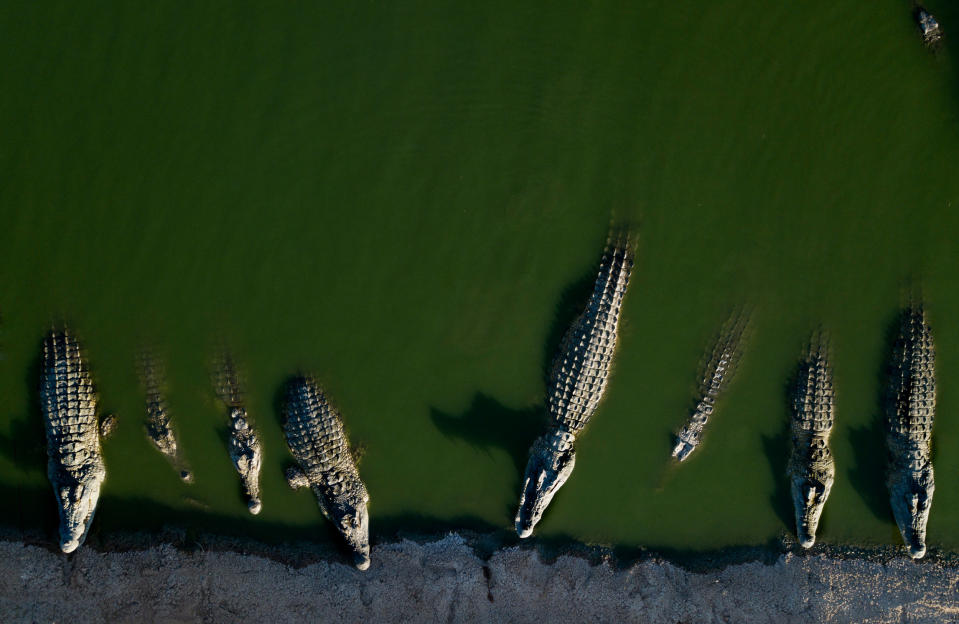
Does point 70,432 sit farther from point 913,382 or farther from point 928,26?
point 928,26

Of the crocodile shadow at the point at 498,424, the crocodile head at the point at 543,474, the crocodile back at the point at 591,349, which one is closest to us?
the crocodile back at the point at 591,349

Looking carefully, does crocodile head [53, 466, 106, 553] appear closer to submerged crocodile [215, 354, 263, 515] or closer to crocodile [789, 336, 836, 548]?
submerged crocodile [215, 354, 263, 515]

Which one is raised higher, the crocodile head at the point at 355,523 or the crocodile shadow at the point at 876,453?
the crocodile shadow at the point at 876,453

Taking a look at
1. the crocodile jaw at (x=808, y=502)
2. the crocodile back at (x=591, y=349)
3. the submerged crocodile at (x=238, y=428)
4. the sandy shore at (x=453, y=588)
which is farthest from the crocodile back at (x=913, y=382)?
the submerged crocodile at (x=238, y=428)

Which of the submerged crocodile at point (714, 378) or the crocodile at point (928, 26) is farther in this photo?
the submerged crocodile at point (714, 378)

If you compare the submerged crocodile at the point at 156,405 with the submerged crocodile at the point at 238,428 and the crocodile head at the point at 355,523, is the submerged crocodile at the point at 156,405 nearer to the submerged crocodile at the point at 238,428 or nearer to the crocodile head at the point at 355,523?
the submerged crocodile at the point at 238,428

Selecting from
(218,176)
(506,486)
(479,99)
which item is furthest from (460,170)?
(506,486)

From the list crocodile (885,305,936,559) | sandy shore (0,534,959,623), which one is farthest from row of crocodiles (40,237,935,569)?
sandy shore (0,534,959,623)

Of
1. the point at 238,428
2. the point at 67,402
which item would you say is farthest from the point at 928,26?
the point at 67,402
